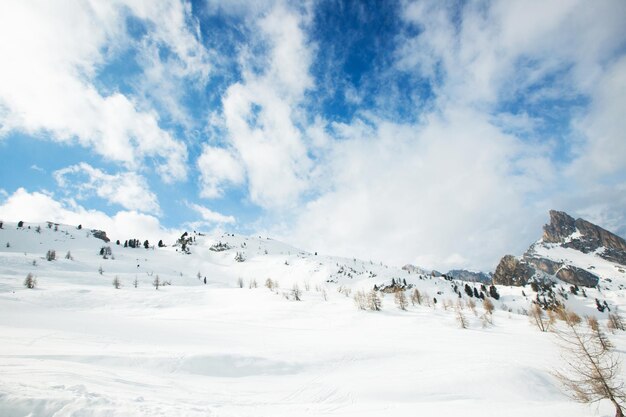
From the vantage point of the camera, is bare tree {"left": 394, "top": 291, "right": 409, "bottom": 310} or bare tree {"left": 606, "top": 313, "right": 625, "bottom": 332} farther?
bare tree {"left": 606, "top": 313, "right": 625, "bottom": 332}

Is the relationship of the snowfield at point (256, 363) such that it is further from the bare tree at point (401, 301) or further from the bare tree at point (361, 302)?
the bare tree at point (401, 301)

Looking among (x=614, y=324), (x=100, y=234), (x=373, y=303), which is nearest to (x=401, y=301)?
(x=373, y=303)

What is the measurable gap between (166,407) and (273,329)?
795 inches

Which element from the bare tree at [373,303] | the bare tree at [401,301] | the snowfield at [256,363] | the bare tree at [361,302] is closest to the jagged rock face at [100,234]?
the snowfield at [256,363]

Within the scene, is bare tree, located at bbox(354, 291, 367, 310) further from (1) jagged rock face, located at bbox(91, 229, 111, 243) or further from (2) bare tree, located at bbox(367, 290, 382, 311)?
(1) jagged rock face, located at bbox(91, 229, 111, 243)

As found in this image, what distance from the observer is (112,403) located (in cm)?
866

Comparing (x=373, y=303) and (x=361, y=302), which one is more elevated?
(x=361, y=302)

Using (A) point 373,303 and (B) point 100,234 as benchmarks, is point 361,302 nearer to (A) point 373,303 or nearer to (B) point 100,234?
(A) point 373,303

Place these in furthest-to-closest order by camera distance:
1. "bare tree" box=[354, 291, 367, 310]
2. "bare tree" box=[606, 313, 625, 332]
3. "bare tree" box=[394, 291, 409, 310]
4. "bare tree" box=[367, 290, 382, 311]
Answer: "bare tree" box=[606, 313, 625, 332]
"bare tree" box=[394, 291, 409, 310]
"bare tree" box=[367, 290, 382, 311]
"bare tree" box=[354, 291, 367, 310]

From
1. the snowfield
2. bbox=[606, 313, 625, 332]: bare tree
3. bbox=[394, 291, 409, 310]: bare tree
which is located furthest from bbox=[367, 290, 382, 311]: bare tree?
bbox=[606, 313, 625, 332]: bare tree

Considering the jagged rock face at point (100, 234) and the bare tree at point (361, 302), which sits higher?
the jagged rock face at point (100, 234)

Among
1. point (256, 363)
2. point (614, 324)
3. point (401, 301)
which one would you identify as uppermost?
point (401, 301)

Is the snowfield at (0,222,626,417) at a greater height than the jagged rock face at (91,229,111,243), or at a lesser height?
lesser

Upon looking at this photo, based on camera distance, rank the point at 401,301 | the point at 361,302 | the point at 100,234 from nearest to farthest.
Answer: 1. the point at 361,302
2. the point at 401,301
3. the point at 100,234
